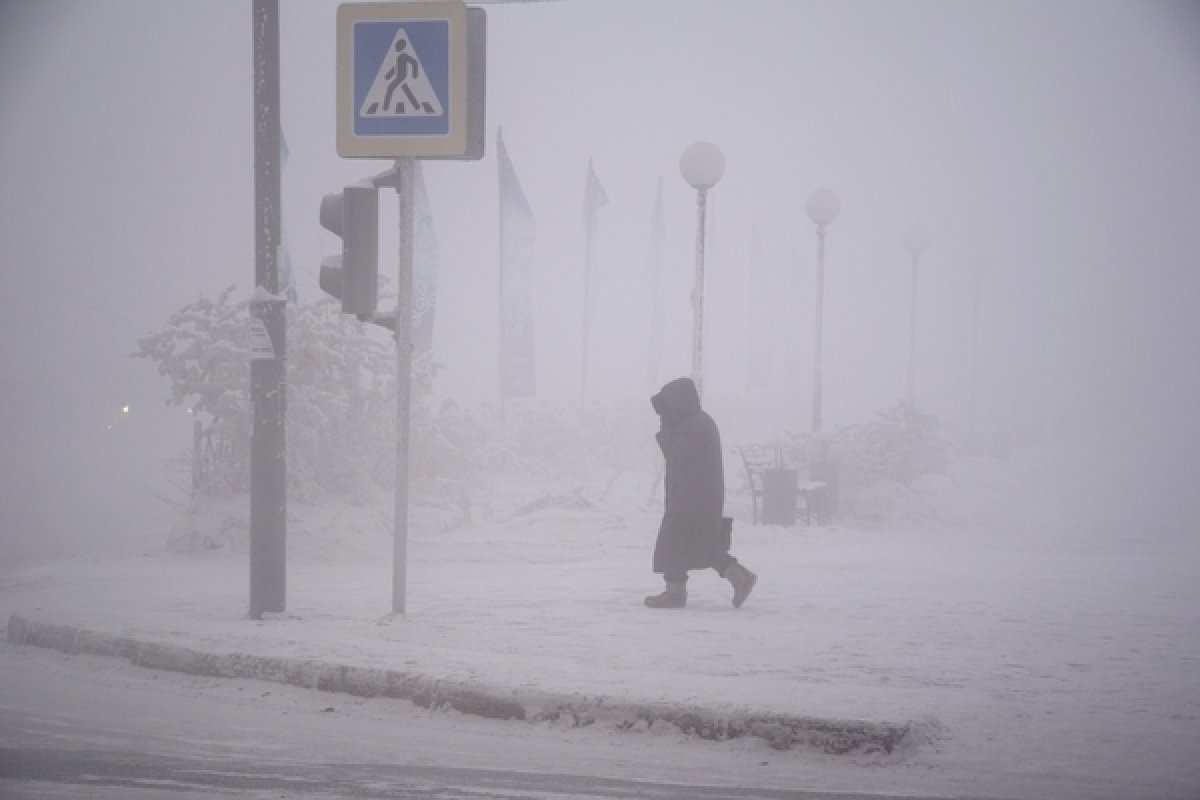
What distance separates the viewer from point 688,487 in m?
8.77

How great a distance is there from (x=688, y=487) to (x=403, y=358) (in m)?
2.40

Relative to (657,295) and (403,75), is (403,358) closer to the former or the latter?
(403,75)

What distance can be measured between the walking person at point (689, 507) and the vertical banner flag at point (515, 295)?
13.5m

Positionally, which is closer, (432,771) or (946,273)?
(432,771)

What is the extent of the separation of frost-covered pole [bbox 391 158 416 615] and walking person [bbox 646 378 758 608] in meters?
2.00

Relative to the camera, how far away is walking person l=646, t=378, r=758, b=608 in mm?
8727

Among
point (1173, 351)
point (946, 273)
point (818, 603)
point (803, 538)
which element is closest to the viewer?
point (818, 603)

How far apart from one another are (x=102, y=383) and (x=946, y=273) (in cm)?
7856

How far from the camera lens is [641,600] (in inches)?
379

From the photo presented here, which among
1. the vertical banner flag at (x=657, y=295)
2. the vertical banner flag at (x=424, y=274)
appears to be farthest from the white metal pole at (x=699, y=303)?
the vertical banner flag at (x=657, y=295)

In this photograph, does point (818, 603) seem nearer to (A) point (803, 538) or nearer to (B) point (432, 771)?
(B) point (432, 771)

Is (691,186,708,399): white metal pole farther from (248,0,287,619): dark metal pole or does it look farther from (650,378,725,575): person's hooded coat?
(248,0,287,619): dark metal pole

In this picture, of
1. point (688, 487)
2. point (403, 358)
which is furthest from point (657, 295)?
point (403, 358)

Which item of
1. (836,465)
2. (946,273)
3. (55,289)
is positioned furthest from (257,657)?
(946,273)
